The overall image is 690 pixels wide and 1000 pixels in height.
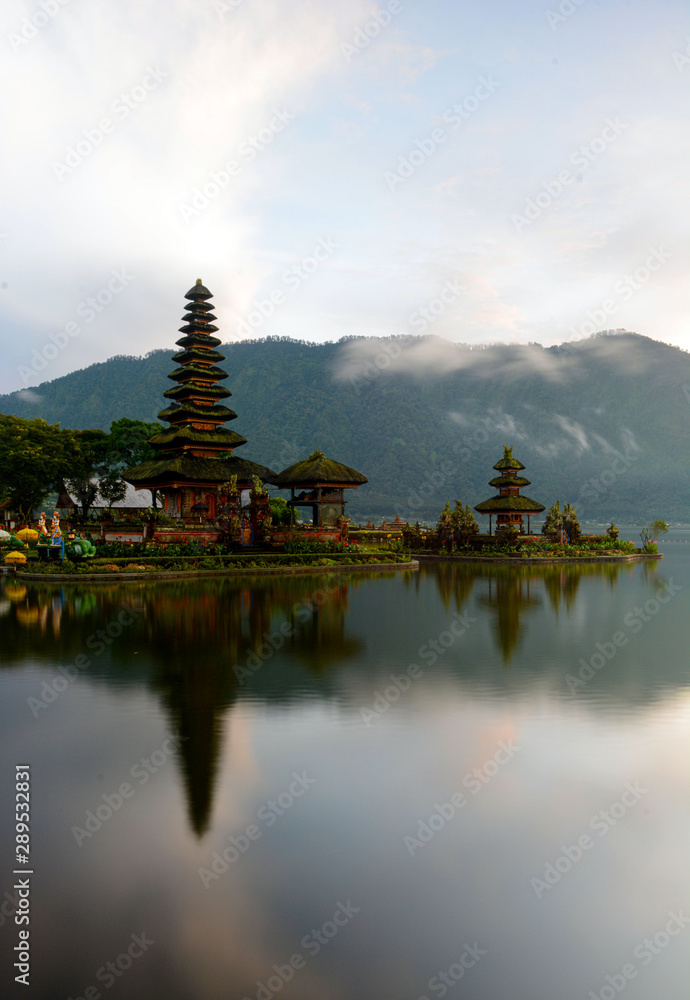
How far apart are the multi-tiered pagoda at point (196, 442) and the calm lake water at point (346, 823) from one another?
109 feet

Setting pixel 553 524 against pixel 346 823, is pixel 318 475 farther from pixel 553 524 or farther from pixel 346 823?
pixel 346 823

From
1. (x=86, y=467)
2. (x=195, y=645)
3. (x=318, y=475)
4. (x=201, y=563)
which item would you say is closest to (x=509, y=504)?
(x=318, y=475)

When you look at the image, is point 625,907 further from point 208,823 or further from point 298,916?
point 208,823

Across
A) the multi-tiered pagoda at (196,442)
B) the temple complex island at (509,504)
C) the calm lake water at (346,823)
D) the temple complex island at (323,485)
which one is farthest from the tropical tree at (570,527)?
the calm lake water at (346,823)

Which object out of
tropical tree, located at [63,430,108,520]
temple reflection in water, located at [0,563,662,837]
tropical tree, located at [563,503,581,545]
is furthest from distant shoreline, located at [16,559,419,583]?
tropical tree, located at [63,430,108,520]

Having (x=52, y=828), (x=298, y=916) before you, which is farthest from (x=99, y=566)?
(x=298, y=916)

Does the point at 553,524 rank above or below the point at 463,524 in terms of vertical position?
above

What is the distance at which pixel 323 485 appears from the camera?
1902 inches

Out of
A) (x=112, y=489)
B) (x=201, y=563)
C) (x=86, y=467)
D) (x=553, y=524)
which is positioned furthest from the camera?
(x=112, y=489)

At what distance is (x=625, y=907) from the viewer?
5738 millimetres

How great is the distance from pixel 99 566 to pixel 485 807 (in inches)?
1131

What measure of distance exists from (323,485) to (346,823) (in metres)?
41.5

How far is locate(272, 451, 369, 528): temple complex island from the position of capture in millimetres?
48312

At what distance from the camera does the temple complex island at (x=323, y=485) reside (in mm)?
48312
